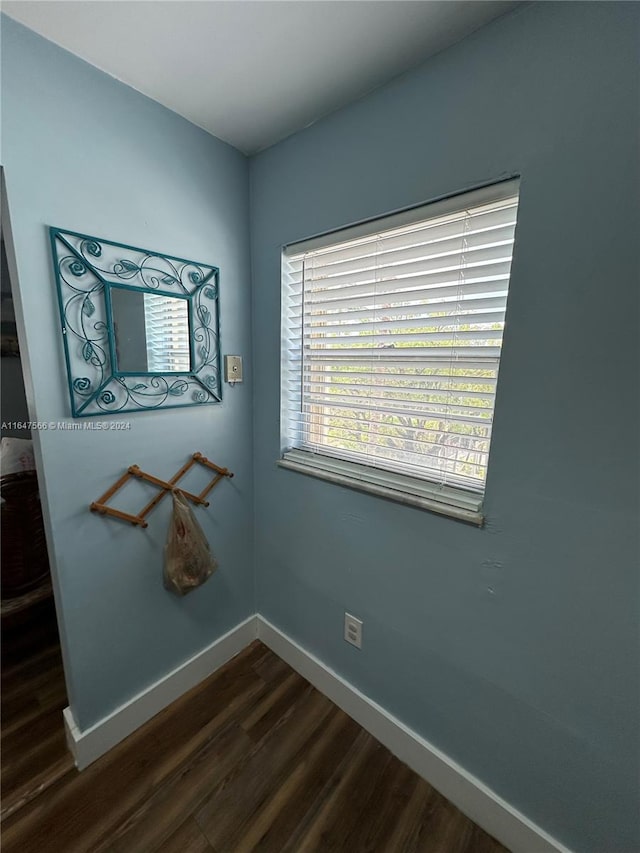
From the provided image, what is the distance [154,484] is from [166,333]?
562 mm

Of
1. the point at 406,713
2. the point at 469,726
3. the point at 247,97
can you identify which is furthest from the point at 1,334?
the point at 469,726

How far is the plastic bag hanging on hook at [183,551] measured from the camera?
4.28ft

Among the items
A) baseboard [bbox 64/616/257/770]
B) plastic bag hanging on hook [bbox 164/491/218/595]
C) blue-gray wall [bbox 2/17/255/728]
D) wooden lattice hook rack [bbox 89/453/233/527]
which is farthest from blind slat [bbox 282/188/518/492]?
baseboard [bbox 64/616/257/770]

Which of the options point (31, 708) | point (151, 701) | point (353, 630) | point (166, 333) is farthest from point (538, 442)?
point (31, 708)

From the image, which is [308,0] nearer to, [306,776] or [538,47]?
[538,47]

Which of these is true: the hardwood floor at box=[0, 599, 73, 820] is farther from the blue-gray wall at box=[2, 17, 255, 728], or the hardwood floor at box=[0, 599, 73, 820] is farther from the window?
the window

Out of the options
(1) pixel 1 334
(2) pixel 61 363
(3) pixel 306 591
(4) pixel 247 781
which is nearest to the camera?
(2) pixel 61 363

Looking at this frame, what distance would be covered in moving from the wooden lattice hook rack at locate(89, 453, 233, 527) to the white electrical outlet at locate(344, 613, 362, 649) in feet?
2.47

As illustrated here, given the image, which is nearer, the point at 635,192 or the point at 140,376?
the point at 635,192

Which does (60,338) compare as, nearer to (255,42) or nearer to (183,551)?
(183,551)

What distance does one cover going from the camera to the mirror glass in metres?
1.10

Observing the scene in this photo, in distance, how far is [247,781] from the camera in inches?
45.4

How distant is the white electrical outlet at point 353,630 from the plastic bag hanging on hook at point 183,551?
62 cm

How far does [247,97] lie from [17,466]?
1.74 metres
